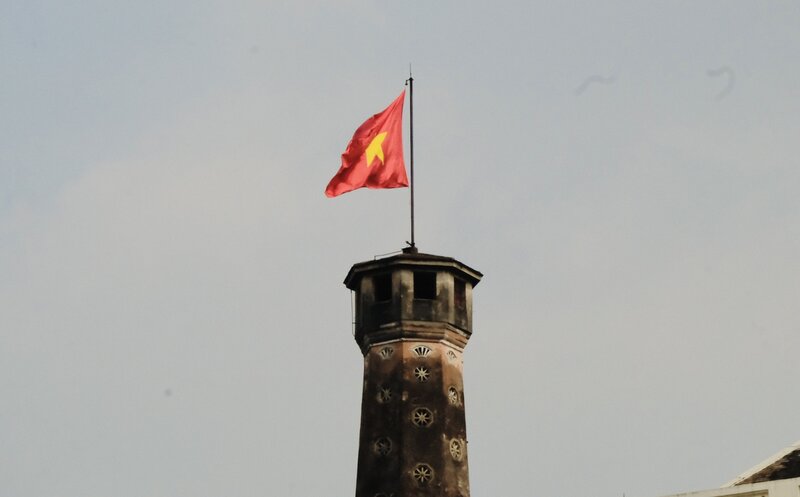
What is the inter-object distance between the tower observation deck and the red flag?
300 centimetres

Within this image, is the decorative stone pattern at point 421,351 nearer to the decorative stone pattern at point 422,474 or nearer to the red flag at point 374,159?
the decorative stone pattern at point 422,474

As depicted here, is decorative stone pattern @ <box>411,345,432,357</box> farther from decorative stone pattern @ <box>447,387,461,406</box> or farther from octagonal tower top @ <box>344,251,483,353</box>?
decorative stone pattern @ <box>447,387,461,406</box>

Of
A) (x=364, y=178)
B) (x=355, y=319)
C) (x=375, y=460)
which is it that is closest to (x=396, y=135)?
(x=364, y=178)

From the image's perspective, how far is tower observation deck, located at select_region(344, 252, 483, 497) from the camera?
6097cm

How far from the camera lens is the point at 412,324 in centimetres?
6291

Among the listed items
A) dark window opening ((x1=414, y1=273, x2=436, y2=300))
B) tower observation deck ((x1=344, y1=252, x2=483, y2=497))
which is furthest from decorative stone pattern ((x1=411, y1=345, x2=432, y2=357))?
dark window opening ((x1=414, y1=273, x2=436, y2=300))

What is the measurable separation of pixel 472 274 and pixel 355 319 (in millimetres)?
4689

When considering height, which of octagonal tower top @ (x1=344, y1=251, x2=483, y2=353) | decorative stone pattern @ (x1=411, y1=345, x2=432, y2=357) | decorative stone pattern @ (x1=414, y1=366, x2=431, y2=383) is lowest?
decorative stone pattern @ (x1=414, y1=366, x2=431, y2=383)

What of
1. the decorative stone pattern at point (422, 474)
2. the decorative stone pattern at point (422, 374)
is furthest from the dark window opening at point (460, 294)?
the decorative stone pattern at point (422, 474)

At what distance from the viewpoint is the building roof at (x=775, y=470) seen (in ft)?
189

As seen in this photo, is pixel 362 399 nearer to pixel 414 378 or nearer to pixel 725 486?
pixel 414 378

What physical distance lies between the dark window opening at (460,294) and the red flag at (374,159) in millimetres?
4219

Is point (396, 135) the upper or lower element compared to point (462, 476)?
upper

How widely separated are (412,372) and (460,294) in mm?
4160
